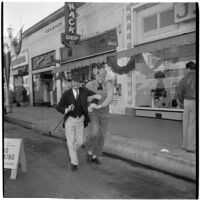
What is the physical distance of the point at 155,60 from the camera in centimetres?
910

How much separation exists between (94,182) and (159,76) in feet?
20.6

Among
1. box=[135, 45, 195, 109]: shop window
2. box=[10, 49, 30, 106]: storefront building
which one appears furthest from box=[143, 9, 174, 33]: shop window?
box=[10, 49, 30, 106]: storefront building

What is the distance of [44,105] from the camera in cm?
1627

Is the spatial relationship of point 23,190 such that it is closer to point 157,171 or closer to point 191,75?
point 157,171

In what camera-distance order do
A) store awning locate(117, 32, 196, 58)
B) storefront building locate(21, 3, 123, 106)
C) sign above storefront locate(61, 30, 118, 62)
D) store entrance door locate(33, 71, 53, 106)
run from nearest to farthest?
store awning locate(117, 32, 196, 58) → storefront building locate(21, 3, 123, 106) → sign above storefront locate(61, 30, 118, 62) → store entrance door locate(33, 71, 53, 106)

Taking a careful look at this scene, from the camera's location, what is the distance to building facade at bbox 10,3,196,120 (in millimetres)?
8281

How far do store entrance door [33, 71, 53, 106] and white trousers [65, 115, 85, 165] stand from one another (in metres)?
12.3

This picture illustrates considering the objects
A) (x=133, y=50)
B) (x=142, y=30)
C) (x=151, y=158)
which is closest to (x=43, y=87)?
(x=142, y=30)

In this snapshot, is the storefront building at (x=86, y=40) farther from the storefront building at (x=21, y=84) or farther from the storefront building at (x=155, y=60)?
the storefront building at (x=21, y=84)

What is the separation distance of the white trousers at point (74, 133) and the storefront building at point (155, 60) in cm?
400

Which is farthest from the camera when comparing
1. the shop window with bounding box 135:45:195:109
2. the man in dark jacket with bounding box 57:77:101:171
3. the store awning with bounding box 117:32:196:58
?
the shop window with bounding box 135:45:195:109

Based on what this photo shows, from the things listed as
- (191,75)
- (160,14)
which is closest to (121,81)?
(160,14)

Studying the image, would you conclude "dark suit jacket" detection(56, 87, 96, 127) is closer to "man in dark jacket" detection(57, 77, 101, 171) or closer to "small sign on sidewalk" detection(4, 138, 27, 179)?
"man in dark jacket" detection(57, 77, 101, 171)

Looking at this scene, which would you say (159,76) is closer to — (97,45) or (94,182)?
(97,45)
